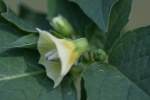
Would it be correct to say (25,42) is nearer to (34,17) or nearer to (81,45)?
(81,45)

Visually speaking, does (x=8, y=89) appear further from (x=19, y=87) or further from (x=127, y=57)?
(x=127, y=57)

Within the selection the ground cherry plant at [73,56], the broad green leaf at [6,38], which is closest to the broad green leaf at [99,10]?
the ground cherry plant at [73,56]

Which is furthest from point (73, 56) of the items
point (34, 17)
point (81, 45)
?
point (34, 17)

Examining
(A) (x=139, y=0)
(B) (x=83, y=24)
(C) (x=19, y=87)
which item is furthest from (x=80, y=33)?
(A) (x=139, y=0)

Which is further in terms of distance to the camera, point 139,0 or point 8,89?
point 139,0

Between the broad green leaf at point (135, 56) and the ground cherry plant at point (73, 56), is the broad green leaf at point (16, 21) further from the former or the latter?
the broad green leaf at point (135, 56)

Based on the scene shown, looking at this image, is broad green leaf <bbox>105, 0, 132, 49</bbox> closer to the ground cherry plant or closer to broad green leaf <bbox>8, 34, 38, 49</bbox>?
the ground cherry plant
